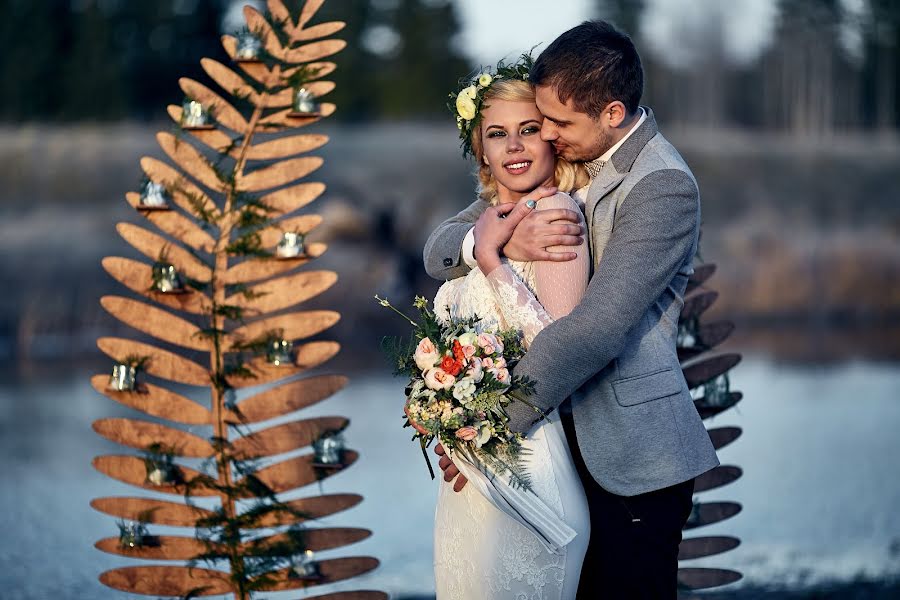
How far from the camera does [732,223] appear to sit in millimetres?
21766

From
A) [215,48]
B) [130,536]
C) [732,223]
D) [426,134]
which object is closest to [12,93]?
[215,48]

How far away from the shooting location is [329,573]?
15.1ft

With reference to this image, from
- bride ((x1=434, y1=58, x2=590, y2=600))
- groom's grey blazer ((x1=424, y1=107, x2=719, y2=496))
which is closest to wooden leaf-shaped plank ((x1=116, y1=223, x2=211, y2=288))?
bride ((x1=434, y1=58, x2=590, y2=600))

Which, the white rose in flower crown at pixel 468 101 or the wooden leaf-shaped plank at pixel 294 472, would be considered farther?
the wooden leaf-shaped plank at pixel 294 472

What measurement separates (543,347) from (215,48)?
30.4 metres

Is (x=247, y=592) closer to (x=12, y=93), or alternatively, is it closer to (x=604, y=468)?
(x=604, y=468)

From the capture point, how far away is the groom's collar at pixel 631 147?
3.12 meters

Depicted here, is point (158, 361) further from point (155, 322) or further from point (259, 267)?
point (259, 267)

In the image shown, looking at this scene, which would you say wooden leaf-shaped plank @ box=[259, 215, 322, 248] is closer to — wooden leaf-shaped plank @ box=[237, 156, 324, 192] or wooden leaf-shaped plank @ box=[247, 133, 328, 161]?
wooden leaf-shaped plank @ box=[237, 156, 324, 192]

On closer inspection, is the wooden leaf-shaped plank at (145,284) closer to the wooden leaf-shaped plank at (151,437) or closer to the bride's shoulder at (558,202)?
the wooden leaf-shaped plank at (151,437)

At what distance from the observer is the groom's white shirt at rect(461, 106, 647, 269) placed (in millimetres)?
3170

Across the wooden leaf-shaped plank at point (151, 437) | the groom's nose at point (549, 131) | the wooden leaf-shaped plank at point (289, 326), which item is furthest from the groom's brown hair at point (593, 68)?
the wooden leaf-shaped plank at point (151, 437)

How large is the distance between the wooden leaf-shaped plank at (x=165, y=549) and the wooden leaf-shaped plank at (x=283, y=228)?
3.91 feet

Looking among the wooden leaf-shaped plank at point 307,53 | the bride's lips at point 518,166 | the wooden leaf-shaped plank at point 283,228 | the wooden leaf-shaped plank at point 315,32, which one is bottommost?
the bride's lips at point 518,166
